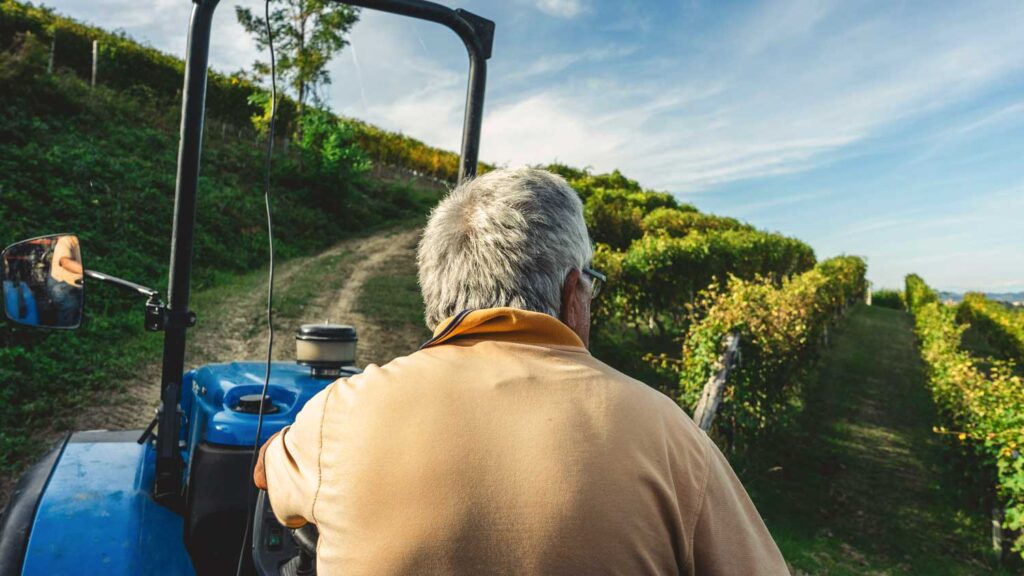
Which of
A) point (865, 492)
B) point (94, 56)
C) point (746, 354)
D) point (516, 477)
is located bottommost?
point (865, 492)

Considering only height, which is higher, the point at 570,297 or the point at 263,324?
the point at 570,297

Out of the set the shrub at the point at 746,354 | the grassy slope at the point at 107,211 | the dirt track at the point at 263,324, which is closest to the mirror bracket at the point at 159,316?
the dirt track at the point at 263,324

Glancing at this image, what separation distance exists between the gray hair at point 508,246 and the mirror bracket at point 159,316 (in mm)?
884

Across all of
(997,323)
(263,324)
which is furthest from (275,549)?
(997,323)

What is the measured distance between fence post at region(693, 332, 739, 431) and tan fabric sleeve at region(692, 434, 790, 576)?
22.7ft

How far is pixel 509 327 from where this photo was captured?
48.5 inches

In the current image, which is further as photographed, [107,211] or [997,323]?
[997,323]

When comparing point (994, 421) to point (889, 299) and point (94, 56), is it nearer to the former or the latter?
point (94, 56)

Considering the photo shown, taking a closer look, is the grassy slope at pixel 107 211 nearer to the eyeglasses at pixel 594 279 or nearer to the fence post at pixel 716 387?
the eyeglasses at pixel 594 279

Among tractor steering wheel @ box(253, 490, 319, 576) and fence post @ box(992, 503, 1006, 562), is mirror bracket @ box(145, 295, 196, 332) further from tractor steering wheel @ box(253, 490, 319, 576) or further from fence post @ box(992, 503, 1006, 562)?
fence post @ box(992, 503, 1006, 562)

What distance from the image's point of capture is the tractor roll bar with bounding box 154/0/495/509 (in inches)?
69.9

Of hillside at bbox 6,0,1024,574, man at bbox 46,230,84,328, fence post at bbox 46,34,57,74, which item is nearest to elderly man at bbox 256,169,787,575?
man at bbox 46,230,84,328

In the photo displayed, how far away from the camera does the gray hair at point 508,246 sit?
53.6 inches

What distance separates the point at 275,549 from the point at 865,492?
9.18 meters
